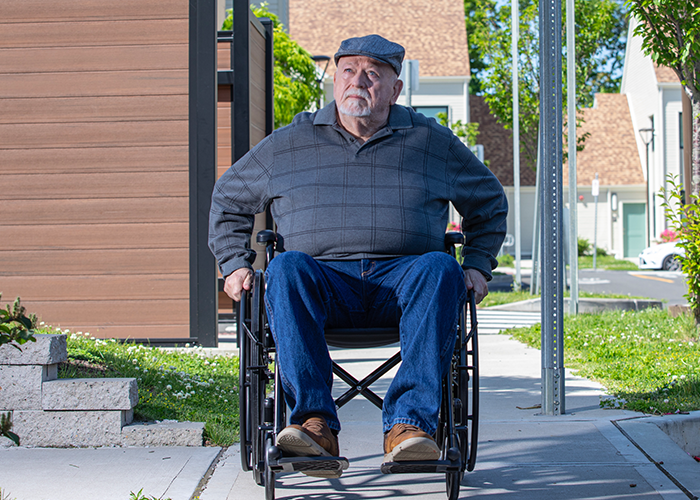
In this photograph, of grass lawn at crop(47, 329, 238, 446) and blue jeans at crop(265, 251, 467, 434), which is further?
grass lawn at crop(47, 329, 238, 446)

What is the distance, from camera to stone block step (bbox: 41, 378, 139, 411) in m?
3.34

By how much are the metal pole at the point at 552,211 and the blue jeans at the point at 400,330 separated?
155 centimetres

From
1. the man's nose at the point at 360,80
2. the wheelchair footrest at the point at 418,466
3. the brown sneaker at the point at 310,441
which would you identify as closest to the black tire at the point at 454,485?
the wheelchair footrest at the point at 418,466

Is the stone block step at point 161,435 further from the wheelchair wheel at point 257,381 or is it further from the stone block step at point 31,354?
the wheelchair wheel at point 257,381

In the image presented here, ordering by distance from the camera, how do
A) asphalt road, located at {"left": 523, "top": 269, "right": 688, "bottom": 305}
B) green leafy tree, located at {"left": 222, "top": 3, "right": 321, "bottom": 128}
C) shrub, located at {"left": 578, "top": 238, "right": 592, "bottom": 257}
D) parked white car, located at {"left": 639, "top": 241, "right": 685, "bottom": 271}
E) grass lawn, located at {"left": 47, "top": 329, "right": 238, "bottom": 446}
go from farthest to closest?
shrub, located at {"left": 578, "top": 238, "right": 592, "bottom": 257} < parked white car, located at {"left": 639, "top": 241, "right": 685, "bottom": 271} < green leafy tree, located at {"left": 222, "top": 3, "right": 321, "bottom": 128} < asphalt road, located at {"left": 523, "top": 269, "right": 688, "bottom": 305} < grass lawn, located at {"left": 47, "top": 329, "right": 238, "bottom": 446}

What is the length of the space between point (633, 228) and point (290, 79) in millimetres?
19800

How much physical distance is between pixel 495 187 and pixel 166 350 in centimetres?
366

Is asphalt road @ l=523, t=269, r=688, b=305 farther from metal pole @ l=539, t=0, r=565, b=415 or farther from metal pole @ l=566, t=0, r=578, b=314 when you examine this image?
metal pole @ l=539, t=0, r=565, b=415

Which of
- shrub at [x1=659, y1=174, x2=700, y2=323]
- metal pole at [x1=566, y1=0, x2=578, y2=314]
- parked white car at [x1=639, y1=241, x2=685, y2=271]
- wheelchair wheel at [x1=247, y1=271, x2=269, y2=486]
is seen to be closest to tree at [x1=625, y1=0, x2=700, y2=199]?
metal pole at [x1=566, y1=0, x2=578, y2=314]

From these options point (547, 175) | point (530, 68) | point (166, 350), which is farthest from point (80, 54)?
point (530, 68)

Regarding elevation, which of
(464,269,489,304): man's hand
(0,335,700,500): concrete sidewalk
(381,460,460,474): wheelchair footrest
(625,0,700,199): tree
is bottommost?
(0,335,700,500): concrete sidewalk

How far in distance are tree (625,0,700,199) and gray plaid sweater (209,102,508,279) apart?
456cm

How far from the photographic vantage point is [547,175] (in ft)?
13.3

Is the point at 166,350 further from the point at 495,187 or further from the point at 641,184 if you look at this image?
the point at 641,184
